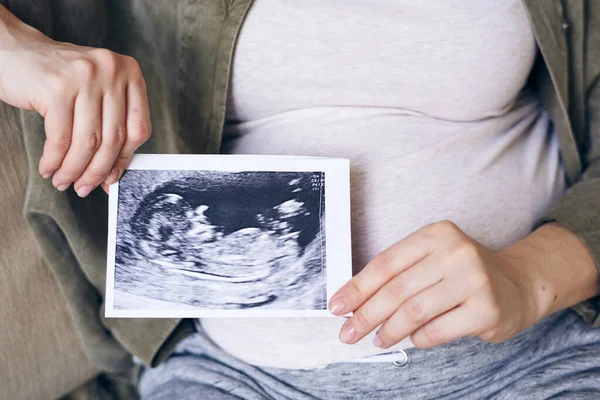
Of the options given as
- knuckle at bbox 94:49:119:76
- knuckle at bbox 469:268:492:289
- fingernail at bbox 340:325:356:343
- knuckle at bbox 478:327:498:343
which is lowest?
fingernail at bbox 340:325:356:343

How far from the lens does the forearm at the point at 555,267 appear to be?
72 centimetres

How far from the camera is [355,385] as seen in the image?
741mm

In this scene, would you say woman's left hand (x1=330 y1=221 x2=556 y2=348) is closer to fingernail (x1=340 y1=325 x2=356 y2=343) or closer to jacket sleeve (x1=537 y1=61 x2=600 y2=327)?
fingernail (x1=340 y1=325 x2=356 y2=343)

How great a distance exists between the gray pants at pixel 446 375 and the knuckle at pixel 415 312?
113mm

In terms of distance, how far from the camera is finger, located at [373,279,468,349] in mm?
630

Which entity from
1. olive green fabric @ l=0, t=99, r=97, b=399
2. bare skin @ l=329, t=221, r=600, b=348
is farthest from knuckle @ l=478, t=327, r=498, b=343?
olive green fabric @ l=0, t=99, r=97, b=399

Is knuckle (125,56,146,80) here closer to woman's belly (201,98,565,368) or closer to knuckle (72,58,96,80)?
knuckle (72,58,96,80)

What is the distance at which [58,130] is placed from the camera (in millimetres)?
595

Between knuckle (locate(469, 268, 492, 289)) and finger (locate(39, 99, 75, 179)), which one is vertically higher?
finger (locate(39, 99, 75, 179))

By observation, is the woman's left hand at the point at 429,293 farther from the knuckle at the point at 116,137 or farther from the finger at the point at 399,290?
the knuckle at the point at 116,137

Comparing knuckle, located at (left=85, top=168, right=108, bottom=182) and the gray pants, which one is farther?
the gray pants

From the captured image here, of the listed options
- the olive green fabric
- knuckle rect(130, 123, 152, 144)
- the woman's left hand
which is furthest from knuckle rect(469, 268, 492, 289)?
the olive green fabric

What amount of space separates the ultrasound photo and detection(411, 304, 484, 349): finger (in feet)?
0.40

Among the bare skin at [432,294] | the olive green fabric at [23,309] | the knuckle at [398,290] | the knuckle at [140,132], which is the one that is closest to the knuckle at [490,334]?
the bare skin at [432,294]
